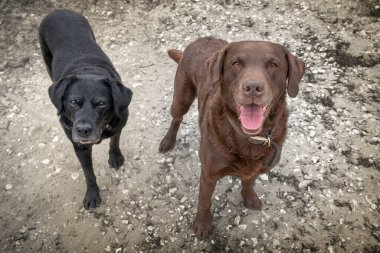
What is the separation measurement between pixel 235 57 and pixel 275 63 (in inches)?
11.6

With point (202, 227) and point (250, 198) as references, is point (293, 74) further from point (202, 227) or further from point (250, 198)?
point (202, 227)

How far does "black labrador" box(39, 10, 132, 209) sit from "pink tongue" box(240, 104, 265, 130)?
123 cm

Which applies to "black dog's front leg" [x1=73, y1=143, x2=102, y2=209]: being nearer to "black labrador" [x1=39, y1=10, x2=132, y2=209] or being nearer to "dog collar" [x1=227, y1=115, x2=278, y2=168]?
"black labrador" [x1=39, y1=10, x2=132, y2=209]

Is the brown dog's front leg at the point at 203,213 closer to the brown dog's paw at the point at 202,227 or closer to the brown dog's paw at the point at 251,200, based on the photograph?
the brown dog's paw at the point at 202,227

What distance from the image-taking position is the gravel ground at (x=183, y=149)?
3714mm

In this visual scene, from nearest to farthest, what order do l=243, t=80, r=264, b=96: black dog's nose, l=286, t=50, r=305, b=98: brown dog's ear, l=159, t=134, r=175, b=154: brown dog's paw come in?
l=243, t=80, r=264, b=96: black dog's nose
l=286, t=50, r=305, b=98: brown dog's ear
l=159, t=134, r=175, b=154: brown dog's paw

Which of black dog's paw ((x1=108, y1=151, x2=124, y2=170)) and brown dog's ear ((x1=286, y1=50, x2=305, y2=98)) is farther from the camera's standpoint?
black dog's paw ((x1=108, y1=151, x2=124, y2=170))

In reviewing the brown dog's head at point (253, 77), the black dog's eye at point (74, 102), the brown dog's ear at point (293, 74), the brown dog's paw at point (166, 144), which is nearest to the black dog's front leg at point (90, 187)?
the black dog's eye at point (74, 102)

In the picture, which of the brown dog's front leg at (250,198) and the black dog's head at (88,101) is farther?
the brown dog's front leg at (250,198)

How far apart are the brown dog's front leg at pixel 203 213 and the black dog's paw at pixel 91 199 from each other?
1.11m

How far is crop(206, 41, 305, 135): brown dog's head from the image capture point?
97.3 inches

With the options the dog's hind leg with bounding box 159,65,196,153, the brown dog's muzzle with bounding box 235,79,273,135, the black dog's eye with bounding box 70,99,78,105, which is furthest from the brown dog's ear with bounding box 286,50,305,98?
the black dog's eye with bounding box 70,99,78,105

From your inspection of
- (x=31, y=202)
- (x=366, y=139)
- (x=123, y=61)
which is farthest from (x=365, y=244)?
(x=123, y=61)

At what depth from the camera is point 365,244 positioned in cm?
360
